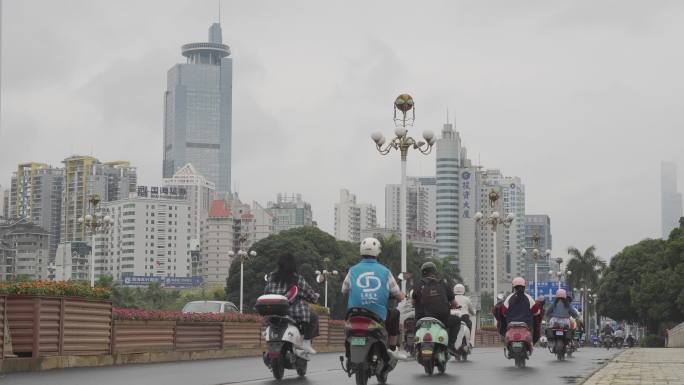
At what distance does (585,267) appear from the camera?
12344 centimetres

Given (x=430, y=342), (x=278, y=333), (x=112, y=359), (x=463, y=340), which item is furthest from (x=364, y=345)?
(x=463, y=340)

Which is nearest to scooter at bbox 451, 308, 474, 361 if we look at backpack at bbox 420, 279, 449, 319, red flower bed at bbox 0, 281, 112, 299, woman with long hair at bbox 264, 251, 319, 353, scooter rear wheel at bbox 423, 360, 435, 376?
backpack at bbox 420, 279, 449, 319

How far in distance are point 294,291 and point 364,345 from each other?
326 centimetres

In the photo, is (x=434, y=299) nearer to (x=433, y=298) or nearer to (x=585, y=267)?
(x=433, y=298)

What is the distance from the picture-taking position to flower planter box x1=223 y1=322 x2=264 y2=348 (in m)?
28.2

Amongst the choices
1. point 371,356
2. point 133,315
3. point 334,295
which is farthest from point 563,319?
point 334,295

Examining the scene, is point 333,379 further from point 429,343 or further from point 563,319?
point 563,319

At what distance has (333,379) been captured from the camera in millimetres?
16188

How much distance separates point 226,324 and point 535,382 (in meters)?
13.7

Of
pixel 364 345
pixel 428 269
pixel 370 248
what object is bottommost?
pixel 364 345

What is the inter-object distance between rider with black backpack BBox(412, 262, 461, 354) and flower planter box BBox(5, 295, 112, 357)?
6.29m

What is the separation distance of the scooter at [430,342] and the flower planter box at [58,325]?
6447 millimetres

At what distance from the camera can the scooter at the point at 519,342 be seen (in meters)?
20.1

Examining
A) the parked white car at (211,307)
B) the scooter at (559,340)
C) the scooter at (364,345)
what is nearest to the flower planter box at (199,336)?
the parked white car at (211,307)
